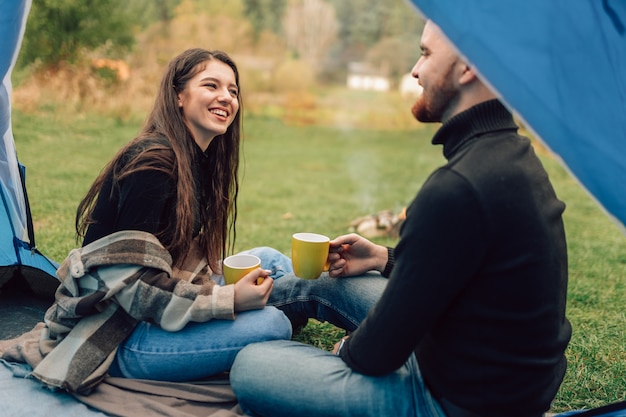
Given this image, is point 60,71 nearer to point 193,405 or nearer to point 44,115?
point 44,115

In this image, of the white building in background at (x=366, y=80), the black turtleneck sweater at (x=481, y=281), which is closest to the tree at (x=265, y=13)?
the white building in background at (x=366, y=80)

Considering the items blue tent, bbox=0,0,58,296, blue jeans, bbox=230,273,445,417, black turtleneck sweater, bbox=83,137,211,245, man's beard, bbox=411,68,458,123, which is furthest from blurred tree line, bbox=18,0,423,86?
Result: man's beard, bbox=411,68,458,123

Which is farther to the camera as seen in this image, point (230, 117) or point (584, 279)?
point (584, 279)

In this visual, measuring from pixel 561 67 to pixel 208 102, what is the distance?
1.22m

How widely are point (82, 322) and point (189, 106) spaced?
807mm

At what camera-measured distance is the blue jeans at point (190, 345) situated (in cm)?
194

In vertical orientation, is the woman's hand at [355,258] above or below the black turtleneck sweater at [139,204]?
below

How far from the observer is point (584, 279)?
3.76 metres

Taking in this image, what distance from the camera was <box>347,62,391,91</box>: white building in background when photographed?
14.5 m

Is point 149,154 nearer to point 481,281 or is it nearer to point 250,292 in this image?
point 250,292

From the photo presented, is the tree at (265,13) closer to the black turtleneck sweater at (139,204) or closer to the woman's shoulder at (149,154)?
the woman's shoulder at (149,154)

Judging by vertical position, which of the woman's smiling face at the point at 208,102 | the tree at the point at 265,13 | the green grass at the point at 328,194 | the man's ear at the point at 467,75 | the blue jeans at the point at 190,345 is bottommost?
the green grass at the point at 328,194

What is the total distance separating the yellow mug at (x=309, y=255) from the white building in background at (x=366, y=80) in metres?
12.6

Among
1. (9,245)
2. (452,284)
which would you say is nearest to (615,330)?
(452,284)
